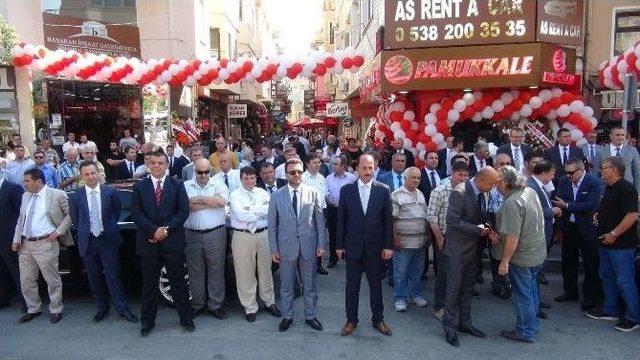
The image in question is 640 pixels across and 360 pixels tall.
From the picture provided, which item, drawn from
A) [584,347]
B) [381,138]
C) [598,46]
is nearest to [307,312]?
[584,347]

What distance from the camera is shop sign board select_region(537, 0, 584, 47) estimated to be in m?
11.3

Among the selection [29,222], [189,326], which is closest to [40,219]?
[29,222]

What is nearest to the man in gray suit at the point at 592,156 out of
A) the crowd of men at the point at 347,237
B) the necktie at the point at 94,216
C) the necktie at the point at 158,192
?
the crowd of men at the point at 347,237

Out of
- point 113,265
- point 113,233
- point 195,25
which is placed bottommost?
point 113,265

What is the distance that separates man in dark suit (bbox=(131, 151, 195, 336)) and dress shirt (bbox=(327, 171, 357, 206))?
2825 millimetres

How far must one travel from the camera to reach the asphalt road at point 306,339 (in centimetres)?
481

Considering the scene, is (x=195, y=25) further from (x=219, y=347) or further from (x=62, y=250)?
(x=219, y=347)

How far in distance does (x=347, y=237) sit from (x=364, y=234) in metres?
0.19

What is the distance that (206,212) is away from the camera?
220 inches

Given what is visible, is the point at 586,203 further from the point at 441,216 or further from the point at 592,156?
the point at 592,156

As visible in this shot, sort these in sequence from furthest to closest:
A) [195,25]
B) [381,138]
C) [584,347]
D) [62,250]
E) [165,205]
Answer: [195,25]
[381,138]
[62,250]
[165,205]
[584,347]

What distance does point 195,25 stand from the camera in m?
17.7

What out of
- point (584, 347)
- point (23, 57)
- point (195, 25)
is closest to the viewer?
point (584, 347)

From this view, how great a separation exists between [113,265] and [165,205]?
1.07 metres
